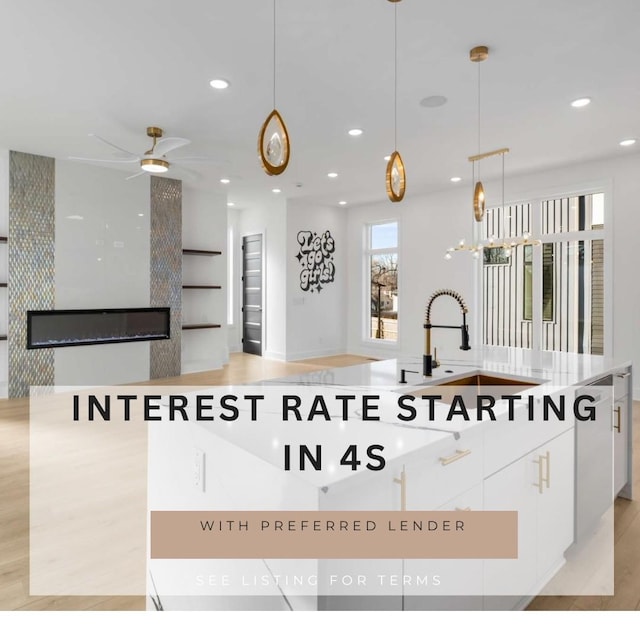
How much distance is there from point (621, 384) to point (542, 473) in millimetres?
1189

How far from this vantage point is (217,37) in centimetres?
312

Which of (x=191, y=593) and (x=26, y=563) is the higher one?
(x=191, y=593)

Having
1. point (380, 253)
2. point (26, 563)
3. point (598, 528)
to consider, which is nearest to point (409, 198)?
point (380, 253)

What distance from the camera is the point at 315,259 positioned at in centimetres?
877

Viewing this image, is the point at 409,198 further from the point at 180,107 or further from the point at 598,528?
the point at 598,528

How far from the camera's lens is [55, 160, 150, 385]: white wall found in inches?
235

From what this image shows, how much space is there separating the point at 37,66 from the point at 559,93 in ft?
13.5

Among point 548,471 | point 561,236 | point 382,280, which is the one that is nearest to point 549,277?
point 561,236

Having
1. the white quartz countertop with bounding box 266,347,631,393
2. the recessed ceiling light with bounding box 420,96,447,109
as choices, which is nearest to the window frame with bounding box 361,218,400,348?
the recessed ceiling light with bounding box 420,96,447,109

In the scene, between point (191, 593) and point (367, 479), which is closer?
point (367, 479)

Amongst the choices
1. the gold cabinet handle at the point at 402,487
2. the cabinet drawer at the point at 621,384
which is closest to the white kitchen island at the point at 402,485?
the gold cabinet handle at the point at 402,487

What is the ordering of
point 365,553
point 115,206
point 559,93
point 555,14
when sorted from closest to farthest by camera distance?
point 365,553, point 555,14, point 559,93, point 115,206

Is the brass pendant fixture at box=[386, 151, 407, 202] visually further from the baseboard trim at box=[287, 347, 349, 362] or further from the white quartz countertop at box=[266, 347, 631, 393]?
the baseboard trim at box=[287, 347, 349, 362]

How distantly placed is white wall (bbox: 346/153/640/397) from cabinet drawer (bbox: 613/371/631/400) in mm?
2470
